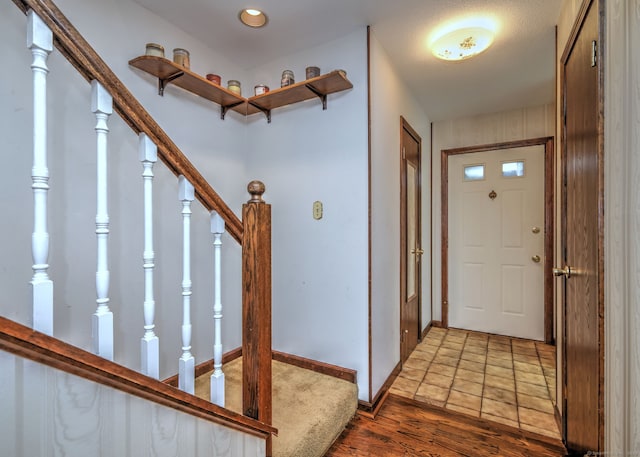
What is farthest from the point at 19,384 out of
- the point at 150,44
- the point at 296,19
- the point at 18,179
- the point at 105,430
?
the point at 296,19

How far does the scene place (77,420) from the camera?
28.1 inches

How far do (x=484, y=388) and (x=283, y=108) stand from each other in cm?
267

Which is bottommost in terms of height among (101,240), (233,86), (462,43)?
(101,240)

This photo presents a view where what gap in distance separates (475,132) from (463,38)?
5.72 feet

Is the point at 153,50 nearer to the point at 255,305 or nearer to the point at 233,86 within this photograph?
the point at 233,86

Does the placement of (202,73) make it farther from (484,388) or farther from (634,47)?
(484,388)

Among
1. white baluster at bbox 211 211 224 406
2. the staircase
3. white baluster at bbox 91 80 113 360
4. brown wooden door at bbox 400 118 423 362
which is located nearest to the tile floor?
brown wooden door at bbox 400 118 423 362

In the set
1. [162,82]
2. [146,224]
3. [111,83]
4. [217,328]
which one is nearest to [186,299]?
[217,328]

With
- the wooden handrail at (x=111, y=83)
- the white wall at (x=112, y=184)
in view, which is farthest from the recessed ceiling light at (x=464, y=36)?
the wooden handrail at (x=111, y=83)

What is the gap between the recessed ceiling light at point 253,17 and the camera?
1802 millimetres

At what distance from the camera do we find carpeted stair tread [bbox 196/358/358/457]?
143cm

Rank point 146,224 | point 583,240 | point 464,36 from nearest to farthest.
Answer: point 146,224
point 583,240
point 464,36

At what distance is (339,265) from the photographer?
2.07 m

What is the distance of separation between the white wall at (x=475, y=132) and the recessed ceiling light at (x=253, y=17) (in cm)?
254
